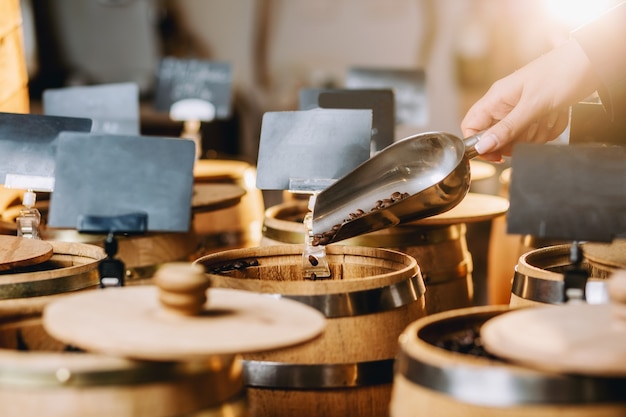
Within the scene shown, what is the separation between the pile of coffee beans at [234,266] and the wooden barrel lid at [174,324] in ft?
2.07

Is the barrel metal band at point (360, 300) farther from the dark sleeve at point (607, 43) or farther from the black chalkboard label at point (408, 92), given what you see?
the black chalkboard label at point (408, 92)

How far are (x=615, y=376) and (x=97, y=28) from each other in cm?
937

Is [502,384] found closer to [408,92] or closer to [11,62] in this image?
[11,62]

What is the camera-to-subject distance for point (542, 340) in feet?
4.91

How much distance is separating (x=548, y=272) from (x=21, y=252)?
57.2 inches

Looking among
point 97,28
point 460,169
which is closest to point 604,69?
point 460,169

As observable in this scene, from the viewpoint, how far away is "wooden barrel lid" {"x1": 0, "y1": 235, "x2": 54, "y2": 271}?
2311 millimetres

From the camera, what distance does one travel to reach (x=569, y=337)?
150 centimetres

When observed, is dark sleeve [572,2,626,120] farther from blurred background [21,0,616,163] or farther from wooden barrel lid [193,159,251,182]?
blurred background [21,0,616,163]

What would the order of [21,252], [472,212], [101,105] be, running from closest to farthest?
[21,252] → [472,212] → [101,105]

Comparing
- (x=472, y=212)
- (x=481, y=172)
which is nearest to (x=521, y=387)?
(x=472, y=212)

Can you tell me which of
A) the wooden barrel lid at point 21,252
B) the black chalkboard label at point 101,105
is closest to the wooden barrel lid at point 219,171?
the black chalkboard label at point 101,105

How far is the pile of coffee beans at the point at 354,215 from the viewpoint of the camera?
7.97 feet

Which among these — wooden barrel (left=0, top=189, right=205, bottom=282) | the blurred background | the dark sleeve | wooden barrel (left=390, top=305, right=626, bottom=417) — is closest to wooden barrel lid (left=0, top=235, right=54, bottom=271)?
wooden barrel (left=0, top=189, right=205, bottom=282)
